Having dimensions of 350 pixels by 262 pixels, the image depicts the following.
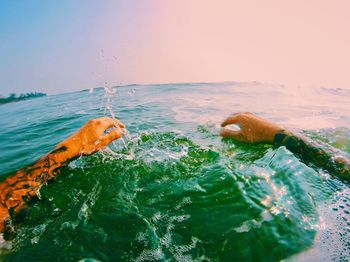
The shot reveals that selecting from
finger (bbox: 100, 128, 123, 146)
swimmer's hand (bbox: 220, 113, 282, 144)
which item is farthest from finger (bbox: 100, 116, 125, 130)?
swimmer's hand (bbox: 220, 113, 282, 144)

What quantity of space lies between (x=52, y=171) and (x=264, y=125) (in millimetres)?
3886

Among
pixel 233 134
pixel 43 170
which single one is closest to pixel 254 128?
pixel 233 134

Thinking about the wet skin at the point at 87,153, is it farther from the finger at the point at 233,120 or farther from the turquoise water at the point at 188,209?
the turquoise water at the point at 188,209

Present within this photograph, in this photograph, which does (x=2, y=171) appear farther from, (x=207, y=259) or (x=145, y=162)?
(x=207, y=259)

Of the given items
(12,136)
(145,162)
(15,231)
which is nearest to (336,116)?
(145,162)

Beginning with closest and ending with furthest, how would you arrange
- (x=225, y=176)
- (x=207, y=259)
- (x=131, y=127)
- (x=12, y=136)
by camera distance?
1. (x=207, y=259)
2. (x=225, y=176)
3. (x=131, y=127)
4. (x=12, y=136)

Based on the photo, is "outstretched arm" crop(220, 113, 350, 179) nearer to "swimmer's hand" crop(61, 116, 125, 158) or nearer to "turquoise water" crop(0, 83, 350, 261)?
"turquoise water" crop(0, 83, 350, 261)

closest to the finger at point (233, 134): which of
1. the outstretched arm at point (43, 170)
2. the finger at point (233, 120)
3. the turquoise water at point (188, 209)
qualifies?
the turquoise water at point (188, 209)

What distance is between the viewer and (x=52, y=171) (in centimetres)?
396

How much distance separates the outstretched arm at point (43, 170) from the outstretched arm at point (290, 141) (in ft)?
8.23

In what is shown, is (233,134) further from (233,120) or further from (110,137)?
(110,137)

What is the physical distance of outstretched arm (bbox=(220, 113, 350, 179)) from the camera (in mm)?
3880

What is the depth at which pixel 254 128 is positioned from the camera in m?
5.00

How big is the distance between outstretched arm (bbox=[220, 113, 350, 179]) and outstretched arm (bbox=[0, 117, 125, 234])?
8.23 ft
